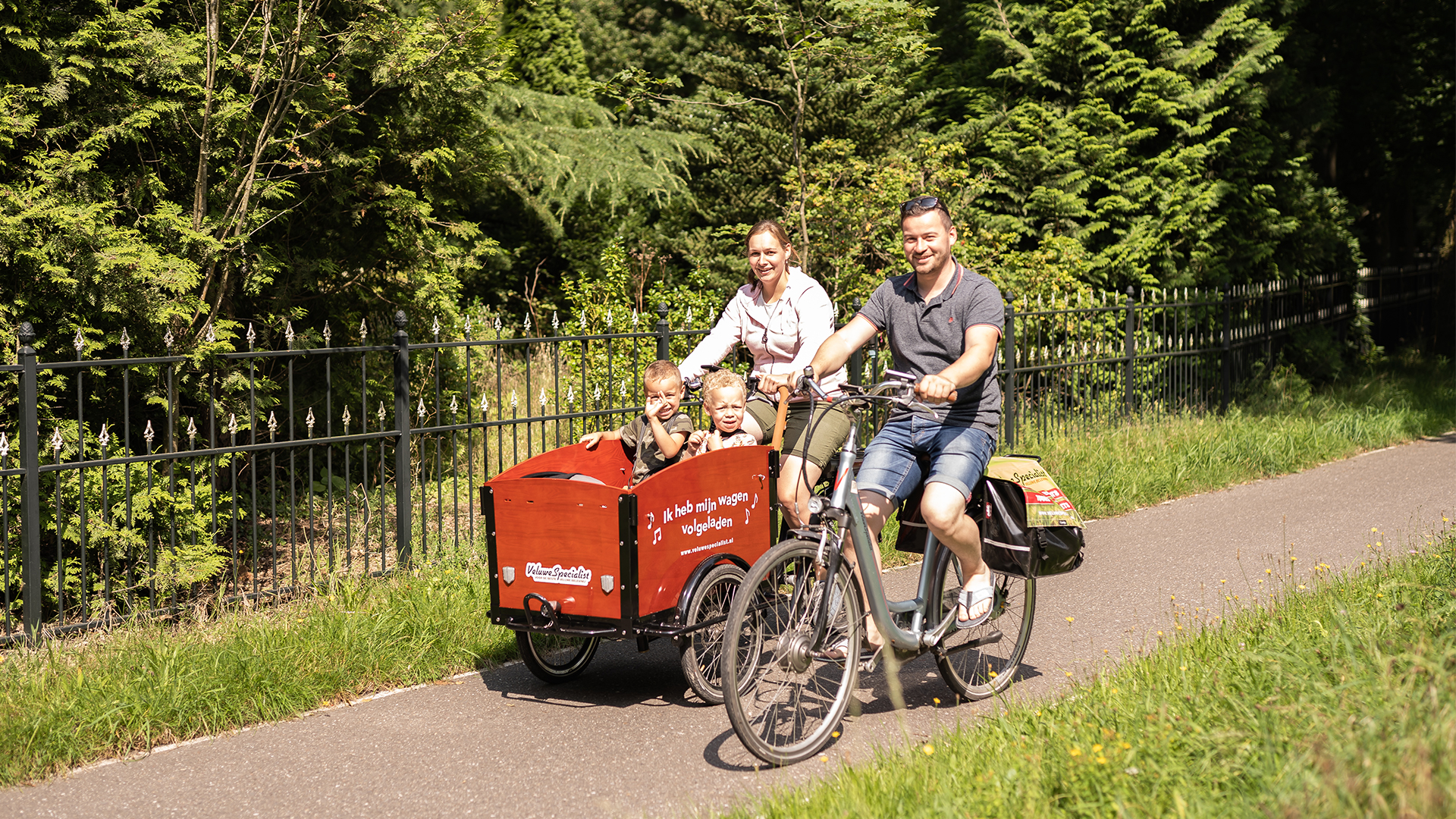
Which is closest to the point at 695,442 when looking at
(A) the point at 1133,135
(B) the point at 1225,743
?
(B) the point at 1225,743

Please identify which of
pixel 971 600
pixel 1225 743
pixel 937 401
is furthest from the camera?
pixel 971 600

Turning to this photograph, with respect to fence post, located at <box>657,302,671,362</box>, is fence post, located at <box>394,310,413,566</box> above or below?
below

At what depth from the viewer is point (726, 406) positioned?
17.5 ft

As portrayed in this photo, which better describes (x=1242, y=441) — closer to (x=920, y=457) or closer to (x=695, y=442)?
(x=920, y=457)

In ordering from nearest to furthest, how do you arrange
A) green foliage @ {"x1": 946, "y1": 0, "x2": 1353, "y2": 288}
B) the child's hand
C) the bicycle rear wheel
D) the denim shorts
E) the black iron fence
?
1. the denim shorts
2. the bicycle rear wheel
3. the child's hand
4. the black iron fence
5. green foliage @ {"x1": 946, "y1": 0, "x2": 1353, "y2": 288}

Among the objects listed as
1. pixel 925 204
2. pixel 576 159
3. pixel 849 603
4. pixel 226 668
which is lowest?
pixel 226 668

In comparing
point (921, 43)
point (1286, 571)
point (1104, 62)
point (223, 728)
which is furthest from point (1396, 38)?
point (223, 728)

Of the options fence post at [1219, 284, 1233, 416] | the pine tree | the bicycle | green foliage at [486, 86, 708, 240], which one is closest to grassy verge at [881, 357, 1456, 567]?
fence post at [1219, 284, 1233, 416]

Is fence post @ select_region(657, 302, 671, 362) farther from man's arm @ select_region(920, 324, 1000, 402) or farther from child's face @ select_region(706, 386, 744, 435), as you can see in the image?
man's arm @ select_region(920, 324, 1000, 402)

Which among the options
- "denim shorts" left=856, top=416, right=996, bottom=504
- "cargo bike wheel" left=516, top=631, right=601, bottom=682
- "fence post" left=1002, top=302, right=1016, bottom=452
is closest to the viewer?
"denim shorts" left=856, top=416, right=996, bottom=504

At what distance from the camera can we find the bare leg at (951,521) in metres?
4.52

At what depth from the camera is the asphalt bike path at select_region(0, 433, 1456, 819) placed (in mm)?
4070

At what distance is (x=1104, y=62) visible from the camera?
14375 millimetres

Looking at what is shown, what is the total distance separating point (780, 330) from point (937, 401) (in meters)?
1.39
